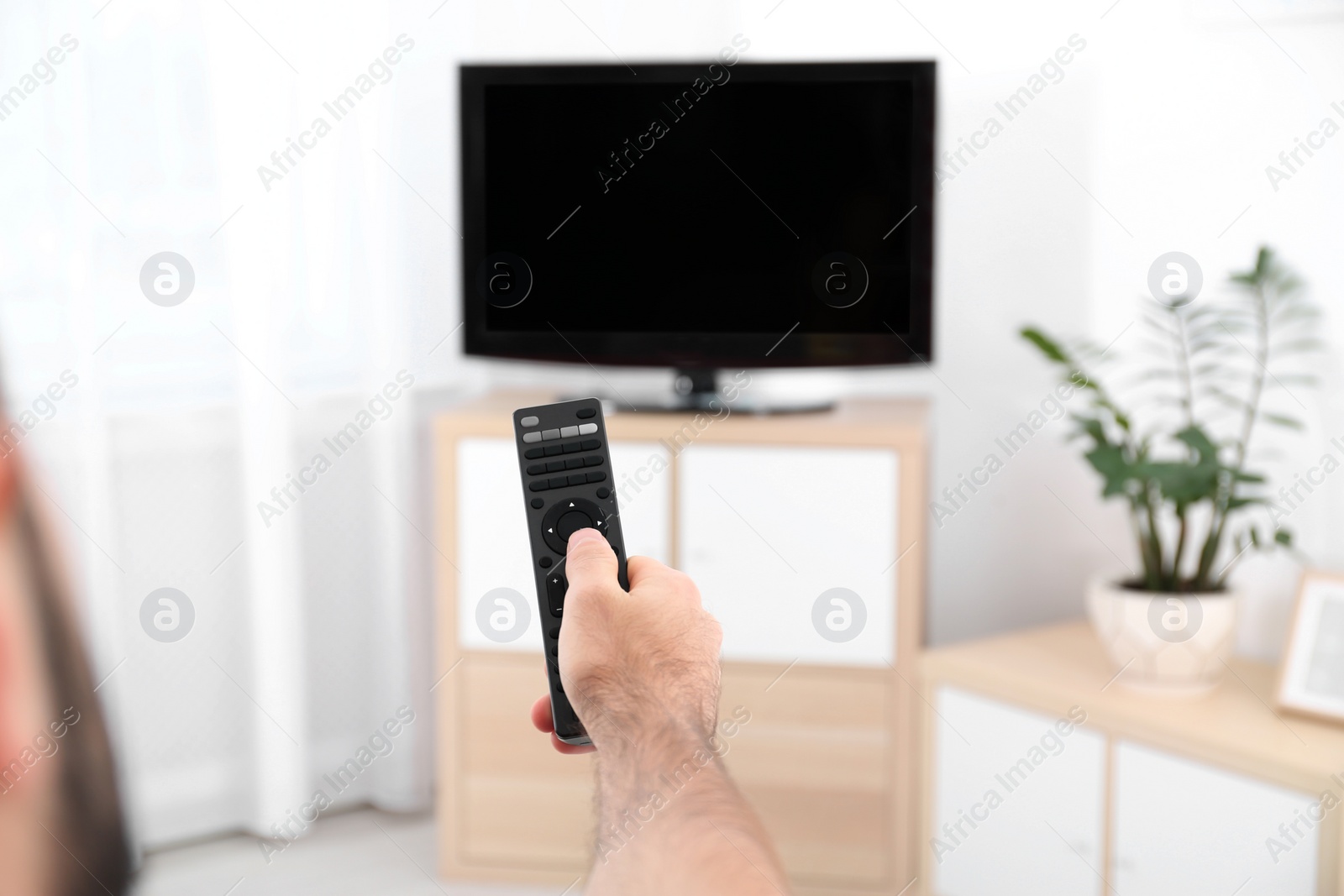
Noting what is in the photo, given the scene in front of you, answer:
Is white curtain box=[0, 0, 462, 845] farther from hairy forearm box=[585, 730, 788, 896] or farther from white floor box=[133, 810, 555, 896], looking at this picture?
hairy forearm box=[585, 730, 788, 896]

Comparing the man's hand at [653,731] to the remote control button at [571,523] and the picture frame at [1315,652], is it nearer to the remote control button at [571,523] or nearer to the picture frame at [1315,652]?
the remote control button at [571,523]

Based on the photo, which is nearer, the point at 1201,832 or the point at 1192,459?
the point at 1201,832

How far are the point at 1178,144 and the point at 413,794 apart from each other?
1.81 meters

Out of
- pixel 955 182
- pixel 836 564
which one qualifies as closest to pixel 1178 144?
pixel 955 182

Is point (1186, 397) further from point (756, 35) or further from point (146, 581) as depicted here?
point (146, 581)

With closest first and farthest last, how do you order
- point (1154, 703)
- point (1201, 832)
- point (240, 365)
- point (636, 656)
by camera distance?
1. point (636, 656)
2. point (1201, 832)
3. point (1154, 703)
4. point (240, 365)

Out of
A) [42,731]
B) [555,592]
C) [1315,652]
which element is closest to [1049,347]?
[1315,652]

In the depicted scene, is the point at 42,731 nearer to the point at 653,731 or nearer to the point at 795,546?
the point at 795,546

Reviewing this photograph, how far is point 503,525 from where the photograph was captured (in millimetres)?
1871

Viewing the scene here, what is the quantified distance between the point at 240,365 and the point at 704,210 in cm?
84

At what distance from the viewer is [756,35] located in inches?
83.7

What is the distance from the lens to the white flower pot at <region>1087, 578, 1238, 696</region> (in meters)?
1.60

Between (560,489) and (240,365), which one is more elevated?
(240,365)

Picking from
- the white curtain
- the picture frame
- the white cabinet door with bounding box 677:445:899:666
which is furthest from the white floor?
the picture frame
